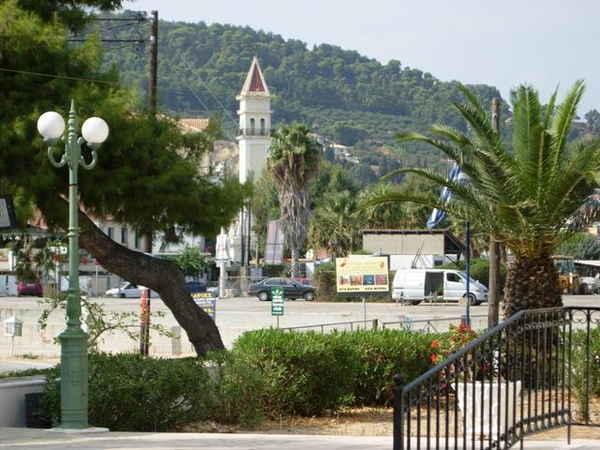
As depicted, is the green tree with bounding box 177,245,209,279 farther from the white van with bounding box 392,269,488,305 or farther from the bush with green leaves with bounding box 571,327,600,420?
the bush with green leaves with bounding box 571,327,600,420

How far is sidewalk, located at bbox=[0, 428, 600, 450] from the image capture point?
1262cm

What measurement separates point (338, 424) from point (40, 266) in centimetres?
815

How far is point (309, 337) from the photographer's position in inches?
731

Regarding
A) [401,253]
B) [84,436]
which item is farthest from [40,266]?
[401,253]

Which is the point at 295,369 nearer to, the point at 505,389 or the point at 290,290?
the point at 505,389

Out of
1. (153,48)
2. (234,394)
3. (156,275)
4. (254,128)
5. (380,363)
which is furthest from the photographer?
(254,128)

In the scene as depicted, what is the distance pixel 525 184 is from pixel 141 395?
770 centimetres

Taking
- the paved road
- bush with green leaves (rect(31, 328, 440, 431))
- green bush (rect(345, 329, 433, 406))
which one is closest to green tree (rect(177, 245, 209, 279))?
the paved road

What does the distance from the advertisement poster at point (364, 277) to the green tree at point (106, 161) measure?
43.7 ft

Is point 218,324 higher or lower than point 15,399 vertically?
lower

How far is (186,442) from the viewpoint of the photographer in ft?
44.1

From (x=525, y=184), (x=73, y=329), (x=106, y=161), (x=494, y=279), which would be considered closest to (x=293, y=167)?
(x=494, y=279)

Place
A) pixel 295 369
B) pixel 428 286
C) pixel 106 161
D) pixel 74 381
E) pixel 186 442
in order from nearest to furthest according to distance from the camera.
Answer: pixel 186 442
pixel 74 381
pixel 295 369
pixel 106 161
pixel 428 286

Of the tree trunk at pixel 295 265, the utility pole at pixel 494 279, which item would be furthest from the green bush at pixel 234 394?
the tree trunk at pixel 295 265
